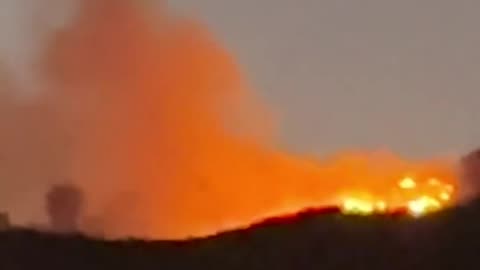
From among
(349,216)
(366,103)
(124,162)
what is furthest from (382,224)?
(124,162)

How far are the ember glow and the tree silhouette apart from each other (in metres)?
0.02

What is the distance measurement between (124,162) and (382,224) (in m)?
1.29

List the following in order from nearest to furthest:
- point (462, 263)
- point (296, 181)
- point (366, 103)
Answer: point (462, 263) < point (366, 103) < point (296, 181)

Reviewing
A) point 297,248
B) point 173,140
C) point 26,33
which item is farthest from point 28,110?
point 297,248

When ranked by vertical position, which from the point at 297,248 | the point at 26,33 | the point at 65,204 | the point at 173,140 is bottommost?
the point at 297,248

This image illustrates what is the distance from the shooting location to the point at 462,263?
0.47 meters

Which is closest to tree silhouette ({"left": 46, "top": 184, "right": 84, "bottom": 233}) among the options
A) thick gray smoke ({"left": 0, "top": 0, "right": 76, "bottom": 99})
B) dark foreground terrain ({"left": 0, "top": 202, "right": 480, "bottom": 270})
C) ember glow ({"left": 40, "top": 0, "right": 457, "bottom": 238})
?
ember glow ({"left": 40, "top": 0, "right": 457, "bottom": 238})

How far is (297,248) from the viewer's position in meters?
0.49

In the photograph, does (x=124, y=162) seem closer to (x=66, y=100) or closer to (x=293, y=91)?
(x=66, y=100)

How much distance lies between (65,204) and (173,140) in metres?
0.24

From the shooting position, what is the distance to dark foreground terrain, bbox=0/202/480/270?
0.47m

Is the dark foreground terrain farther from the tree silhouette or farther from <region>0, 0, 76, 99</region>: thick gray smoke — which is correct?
<region>0, 0, 76, 99</region>: thick gray smoke

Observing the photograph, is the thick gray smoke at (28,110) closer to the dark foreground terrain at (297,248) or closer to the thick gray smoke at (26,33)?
the thick gray smoke at (26,33)

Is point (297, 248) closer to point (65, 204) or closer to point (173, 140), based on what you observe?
point (65, 204)
